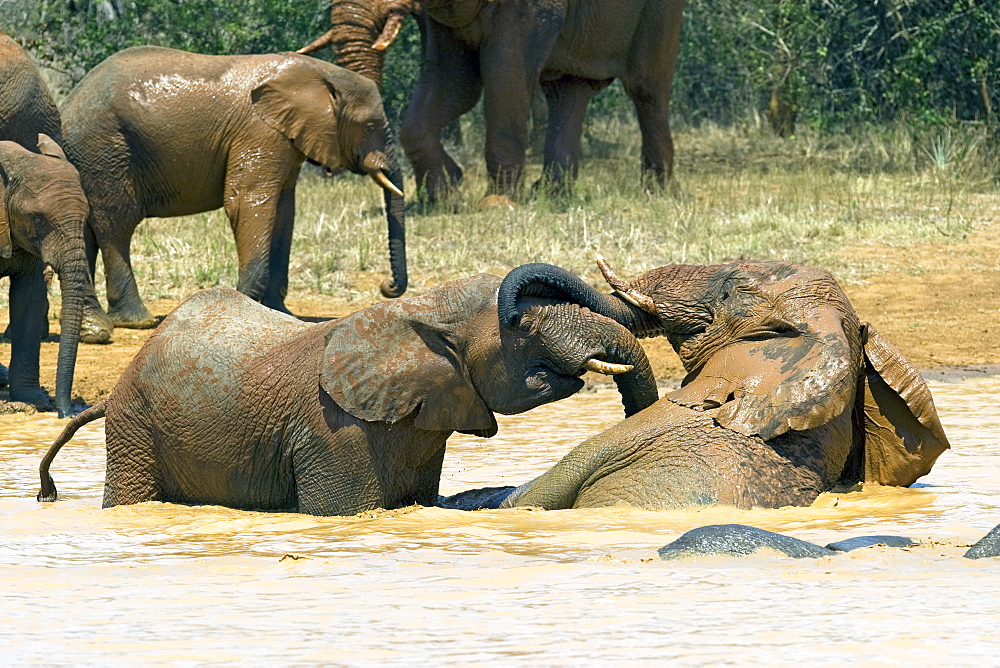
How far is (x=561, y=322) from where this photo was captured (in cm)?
554

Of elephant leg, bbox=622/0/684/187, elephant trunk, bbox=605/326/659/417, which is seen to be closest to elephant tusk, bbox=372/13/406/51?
elephant leg, bbox=622/0/684/187

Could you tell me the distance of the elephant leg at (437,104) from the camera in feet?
47.1

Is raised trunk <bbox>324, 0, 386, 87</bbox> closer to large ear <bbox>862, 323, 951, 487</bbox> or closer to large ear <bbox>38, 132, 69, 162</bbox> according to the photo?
large ear <bbox>38, 132, 69, 162</bbox>

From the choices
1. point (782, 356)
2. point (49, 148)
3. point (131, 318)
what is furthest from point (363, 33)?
point (782, 356)

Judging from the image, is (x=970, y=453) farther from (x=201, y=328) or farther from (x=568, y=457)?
(x=201, y=328)

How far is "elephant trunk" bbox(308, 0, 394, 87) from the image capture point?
42.4 feet

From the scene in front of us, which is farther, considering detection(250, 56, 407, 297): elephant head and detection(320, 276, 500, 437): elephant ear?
detection(250, 56, 407, 297): elephant head

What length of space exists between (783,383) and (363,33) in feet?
25.9

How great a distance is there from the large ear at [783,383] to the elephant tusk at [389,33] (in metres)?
7.41

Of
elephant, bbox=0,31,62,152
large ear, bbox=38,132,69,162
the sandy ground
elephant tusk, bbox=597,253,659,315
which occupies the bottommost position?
the sandy ground

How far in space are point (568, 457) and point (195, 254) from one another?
23.8ft

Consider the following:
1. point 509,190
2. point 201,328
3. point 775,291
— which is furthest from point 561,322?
point 509,190

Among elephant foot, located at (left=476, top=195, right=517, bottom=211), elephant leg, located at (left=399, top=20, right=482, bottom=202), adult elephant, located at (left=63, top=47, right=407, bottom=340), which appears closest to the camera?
adult elephant, located at (left=63, top=47, right=407, bottom=340)

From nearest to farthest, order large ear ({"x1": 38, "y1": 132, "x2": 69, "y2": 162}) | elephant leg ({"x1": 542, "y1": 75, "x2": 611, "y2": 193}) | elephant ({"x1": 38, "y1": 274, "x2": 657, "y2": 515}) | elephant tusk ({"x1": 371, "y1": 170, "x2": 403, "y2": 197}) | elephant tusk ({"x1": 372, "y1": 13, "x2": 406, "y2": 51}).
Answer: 1. elephant ({"x1": 38, "y1": 274, "x2": 657, "y2": 515})
2. large ear ({"x1": 38, "y1": 132, "x2": 69, "y2": 162})
3. elephant tusk ({"x1": 371, "y1": 170, "x2": 403, "y2": 197})
4. elephant tusk ({"x1": 372, "y1": 13, "x2": 406, "y2": 51})
5. elephant leg ({"x1": 542, "y1": 75, "x2": 611, "y2": 193})
